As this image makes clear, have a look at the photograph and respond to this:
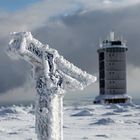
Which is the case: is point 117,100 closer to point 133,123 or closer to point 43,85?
point 133,123

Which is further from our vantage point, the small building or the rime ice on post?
the small building

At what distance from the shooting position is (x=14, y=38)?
6.66 metres

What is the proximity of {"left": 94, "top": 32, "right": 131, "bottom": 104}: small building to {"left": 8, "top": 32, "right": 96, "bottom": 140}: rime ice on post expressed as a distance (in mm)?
59206

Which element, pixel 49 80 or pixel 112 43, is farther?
pixel 112 43

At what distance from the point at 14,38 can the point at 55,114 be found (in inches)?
49.1

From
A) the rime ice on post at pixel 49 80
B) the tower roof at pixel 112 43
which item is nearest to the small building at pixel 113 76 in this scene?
the tower roof at pixel 112 43

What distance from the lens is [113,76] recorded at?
219 feet

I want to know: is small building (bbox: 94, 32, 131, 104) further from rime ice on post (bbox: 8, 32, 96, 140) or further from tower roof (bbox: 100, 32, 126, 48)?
rime ice on post (bbox: 8, 32, 96, 140)

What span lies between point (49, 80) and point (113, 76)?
60.2 metres

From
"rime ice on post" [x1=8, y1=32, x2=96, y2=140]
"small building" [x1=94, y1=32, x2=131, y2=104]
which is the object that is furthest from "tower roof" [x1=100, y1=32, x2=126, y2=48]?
"rime ice on post" [x1=8, y1=32, x2=96, y2=140]

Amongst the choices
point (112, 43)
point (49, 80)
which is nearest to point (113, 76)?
point (112, 43)

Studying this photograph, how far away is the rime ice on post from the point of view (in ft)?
22.0

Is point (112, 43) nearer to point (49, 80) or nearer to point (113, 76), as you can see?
point (113, 76)

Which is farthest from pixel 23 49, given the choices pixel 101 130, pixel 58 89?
pixel 101 130
